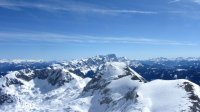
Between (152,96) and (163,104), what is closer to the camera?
(163,104)

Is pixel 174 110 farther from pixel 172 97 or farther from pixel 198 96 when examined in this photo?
pixel 198 96

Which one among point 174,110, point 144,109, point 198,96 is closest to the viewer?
point 174,110

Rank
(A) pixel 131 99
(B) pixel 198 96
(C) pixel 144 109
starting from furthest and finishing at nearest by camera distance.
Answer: (A) pixel 131 99 → (B) pixel 198 96 → (C) pixel 144 109

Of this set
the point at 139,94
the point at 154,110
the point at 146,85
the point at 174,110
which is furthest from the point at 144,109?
the point at 146,85

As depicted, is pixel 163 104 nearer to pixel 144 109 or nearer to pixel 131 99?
pixel 144 109

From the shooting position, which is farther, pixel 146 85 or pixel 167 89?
pixel 146 85

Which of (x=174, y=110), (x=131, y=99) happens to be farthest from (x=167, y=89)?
(x=174, y=110)
